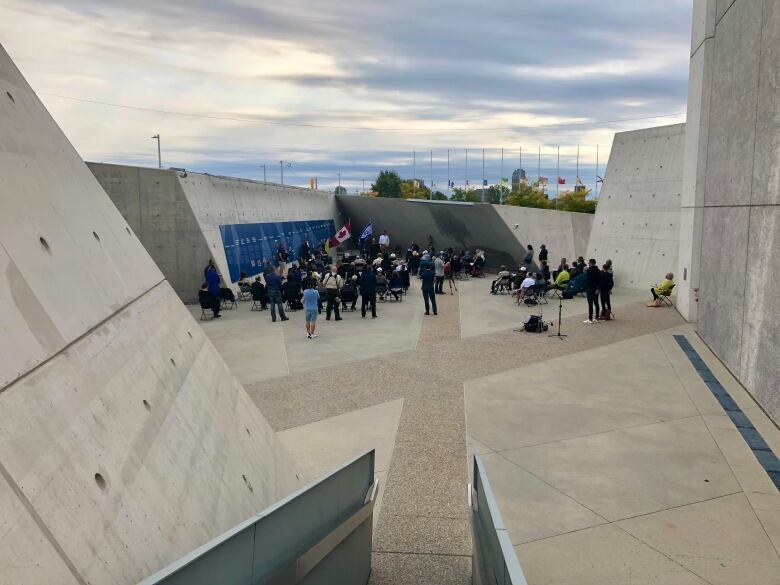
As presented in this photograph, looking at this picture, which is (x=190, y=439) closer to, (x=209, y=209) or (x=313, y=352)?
(x=313, y=352)

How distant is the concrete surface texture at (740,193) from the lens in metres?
8.35

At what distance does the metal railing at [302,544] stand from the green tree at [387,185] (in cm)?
8585

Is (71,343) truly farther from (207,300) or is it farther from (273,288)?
(207,300)

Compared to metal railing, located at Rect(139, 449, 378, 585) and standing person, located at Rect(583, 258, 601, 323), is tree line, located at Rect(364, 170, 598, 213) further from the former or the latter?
metal railing, located at Rect(139, 449, 378, 585)

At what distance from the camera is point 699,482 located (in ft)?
20.6

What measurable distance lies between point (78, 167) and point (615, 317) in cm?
1331

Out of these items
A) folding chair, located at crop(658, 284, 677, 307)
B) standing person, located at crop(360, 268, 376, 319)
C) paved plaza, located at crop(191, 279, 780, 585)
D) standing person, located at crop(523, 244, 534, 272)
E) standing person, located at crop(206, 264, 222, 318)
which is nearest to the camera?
paved plaza, located at crop(191, 279, 780, 585)

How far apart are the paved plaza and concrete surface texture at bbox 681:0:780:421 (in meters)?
0.65

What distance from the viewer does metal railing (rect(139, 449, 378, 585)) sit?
231cm

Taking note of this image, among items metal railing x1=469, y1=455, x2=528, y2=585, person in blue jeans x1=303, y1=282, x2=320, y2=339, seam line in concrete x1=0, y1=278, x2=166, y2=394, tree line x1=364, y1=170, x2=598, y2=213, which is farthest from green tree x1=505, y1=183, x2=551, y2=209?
seam line in concrete x1=0, y1=278, x2=166, y2=394

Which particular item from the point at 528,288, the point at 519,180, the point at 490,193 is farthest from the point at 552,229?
the point at 519,180

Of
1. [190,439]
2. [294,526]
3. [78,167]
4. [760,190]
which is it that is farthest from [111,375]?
[760,190]

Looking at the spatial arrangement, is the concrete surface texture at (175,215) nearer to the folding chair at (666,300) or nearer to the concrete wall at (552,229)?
the concrete wall at (552,229)

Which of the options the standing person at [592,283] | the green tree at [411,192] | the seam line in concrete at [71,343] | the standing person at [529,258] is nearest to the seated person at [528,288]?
the standing person at [592,283]
